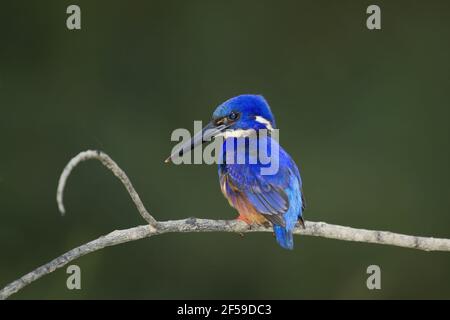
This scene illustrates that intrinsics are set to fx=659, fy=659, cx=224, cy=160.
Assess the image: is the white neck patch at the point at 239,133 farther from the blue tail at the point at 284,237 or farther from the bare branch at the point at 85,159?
the bare branch at the point at 85,159

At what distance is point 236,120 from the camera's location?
3127 millimetres

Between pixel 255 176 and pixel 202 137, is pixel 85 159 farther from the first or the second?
pixel 202 137

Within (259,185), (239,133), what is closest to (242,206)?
(259,185)

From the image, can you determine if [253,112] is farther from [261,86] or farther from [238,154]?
[261,86]

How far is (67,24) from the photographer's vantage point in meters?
4.57

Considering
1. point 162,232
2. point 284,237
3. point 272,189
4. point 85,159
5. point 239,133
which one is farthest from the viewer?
point 239,133

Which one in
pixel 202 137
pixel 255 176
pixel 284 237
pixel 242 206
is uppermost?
pixel 202 137

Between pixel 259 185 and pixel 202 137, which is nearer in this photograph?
pixel 259 185

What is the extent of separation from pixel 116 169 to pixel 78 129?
2.42 m

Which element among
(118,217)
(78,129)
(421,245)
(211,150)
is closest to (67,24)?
(78,129)

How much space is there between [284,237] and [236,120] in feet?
2.22

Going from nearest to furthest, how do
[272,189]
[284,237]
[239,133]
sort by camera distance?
1. [284,237]
2. [272,189]
3. [239,133]

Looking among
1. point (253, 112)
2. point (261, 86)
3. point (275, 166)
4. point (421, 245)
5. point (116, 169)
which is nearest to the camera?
point (116, 169)

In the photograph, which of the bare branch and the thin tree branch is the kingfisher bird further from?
the bare branch
